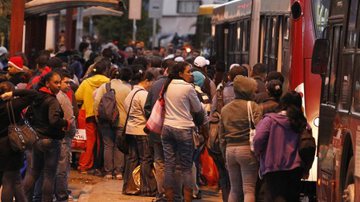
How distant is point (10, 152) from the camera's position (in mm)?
12828

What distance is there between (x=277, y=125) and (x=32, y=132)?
2783mm

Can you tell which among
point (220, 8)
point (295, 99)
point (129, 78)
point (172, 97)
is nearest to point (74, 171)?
point (129, 78)

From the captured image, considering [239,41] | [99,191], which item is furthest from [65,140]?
[239,41]

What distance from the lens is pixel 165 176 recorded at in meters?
14.7

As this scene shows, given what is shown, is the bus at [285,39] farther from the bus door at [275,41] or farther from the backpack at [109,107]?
the backpack at [109,107]

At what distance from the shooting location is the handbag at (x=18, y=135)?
41.5ft

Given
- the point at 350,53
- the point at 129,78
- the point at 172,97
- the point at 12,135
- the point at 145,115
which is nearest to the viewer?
the point at 350,53

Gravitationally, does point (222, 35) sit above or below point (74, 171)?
above

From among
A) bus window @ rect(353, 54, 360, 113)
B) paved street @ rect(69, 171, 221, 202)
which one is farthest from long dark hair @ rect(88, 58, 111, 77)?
bus window @ rect(353, 54, 360, 113)

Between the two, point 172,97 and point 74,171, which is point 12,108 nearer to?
point 172,97

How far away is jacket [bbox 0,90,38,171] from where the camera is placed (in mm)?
12695

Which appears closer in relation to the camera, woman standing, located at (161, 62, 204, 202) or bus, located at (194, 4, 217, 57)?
woman standing, located at (161, 62, 204, 202)

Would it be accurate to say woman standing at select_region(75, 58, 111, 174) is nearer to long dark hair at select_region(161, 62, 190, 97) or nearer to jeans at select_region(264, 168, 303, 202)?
long dark hair at select_region(161, 62, 190, 97)

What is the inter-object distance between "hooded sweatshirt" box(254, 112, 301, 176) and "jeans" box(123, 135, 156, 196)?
452 centimetres
